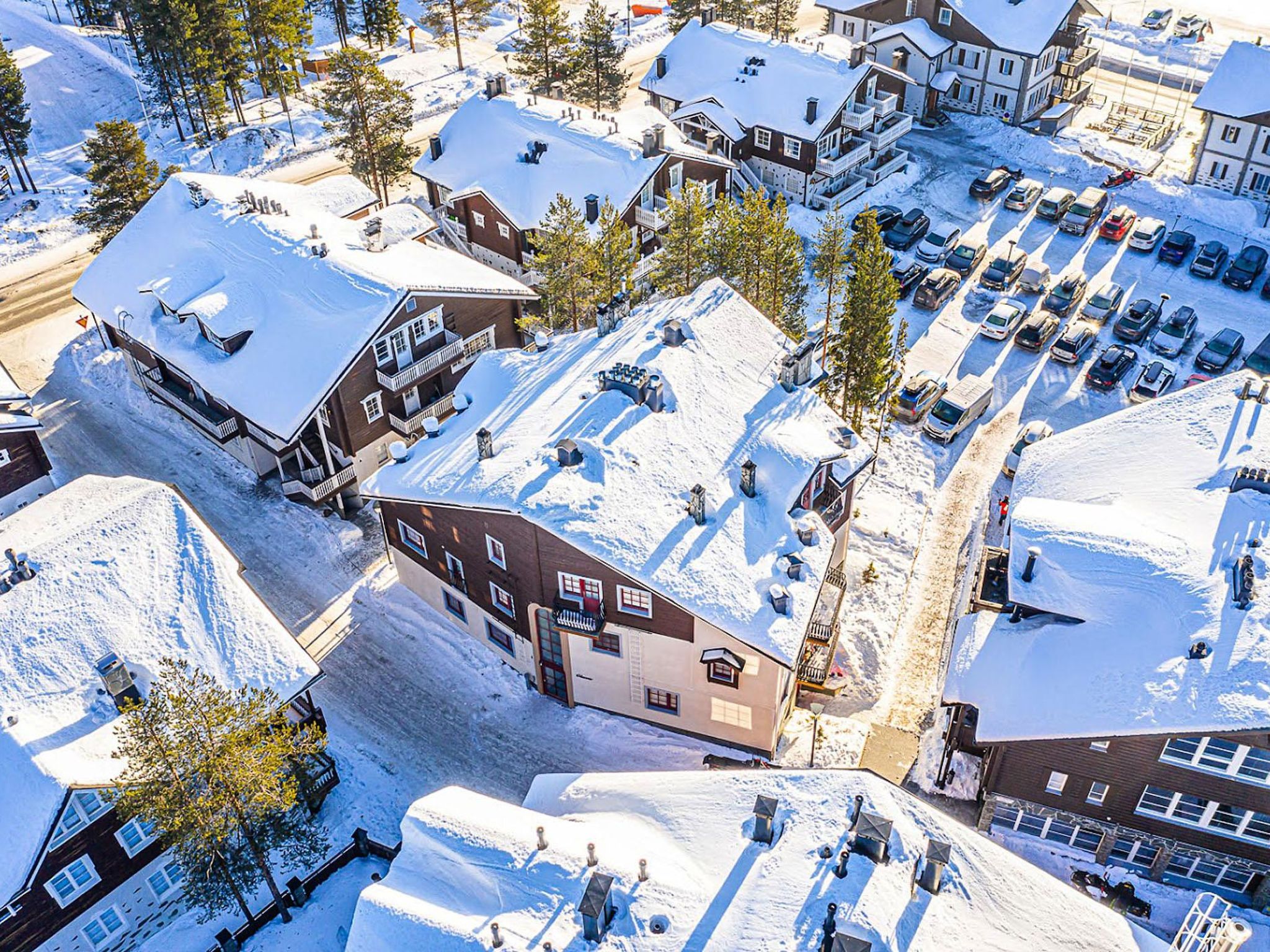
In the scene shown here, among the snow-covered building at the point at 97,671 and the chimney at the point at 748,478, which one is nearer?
the snow-covered building at the point at 97,671

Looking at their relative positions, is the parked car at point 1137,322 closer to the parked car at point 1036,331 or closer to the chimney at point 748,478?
the parked car at point 1036,331

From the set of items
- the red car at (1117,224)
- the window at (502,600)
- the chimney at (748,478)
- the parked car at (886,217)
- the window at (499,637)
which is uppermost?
the chimney at (748,478)

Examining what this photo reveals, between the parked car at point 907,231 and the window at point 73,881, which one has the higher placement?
the window at point 73,881

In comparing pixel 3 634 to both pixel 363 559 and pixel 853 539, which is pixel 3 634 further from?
pixel 853 539

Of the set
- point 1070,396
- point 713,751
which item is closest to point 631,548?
point 713,751

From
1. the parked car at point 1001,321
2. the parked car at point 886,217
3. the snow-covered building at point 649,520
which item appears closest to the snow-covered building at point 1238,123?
the parked car at point 886,217

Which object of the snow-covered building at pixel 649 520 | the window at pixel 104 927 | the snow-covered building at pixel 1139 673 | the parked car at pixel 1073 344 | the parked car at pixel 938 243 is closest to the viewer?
the snow-covered building at pixel 1139 673
